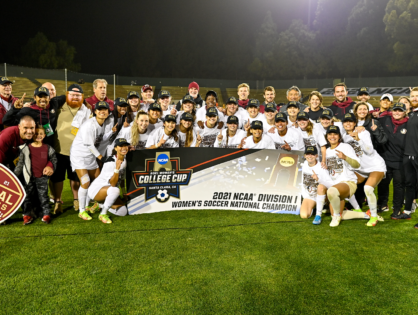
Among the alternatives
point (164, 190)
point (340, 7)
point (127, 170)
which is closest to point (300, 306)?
point (164, 190)

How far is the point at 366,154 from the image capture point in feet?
17.5

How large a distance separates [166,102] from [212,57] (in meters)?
50.9

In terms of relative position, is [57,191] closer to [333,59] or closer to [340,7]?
[333,59]

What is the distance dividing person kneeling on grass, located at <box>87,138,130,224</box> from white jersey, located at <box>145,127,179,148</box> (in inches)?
17.6

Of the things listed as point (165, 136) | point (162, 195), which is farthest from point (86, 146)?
point (162, 195)

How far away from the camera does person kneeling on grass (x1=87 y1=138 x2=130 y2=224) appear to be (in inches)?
197

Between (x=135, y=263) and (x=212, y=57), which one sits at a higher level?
(x=212, y=57)

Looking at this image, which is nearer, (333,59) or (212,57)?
(333,59)

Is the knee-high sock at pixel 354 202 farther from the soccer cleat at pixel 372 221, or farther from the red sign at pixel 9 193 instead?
the red sign at pixel 9 193

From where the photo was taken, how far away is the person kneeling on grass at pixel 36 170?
487 centimetres

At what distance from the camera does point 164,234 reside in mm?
4406

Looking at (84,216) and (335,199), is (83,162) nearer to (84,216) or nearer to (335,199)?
(84,216)

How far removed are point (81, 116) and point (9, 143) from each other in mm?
1240

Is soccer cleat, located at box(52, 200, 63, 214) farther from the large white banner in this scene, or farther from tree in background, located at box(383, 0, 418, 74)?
tree in background, located at box(383, 0, 418, 74)
